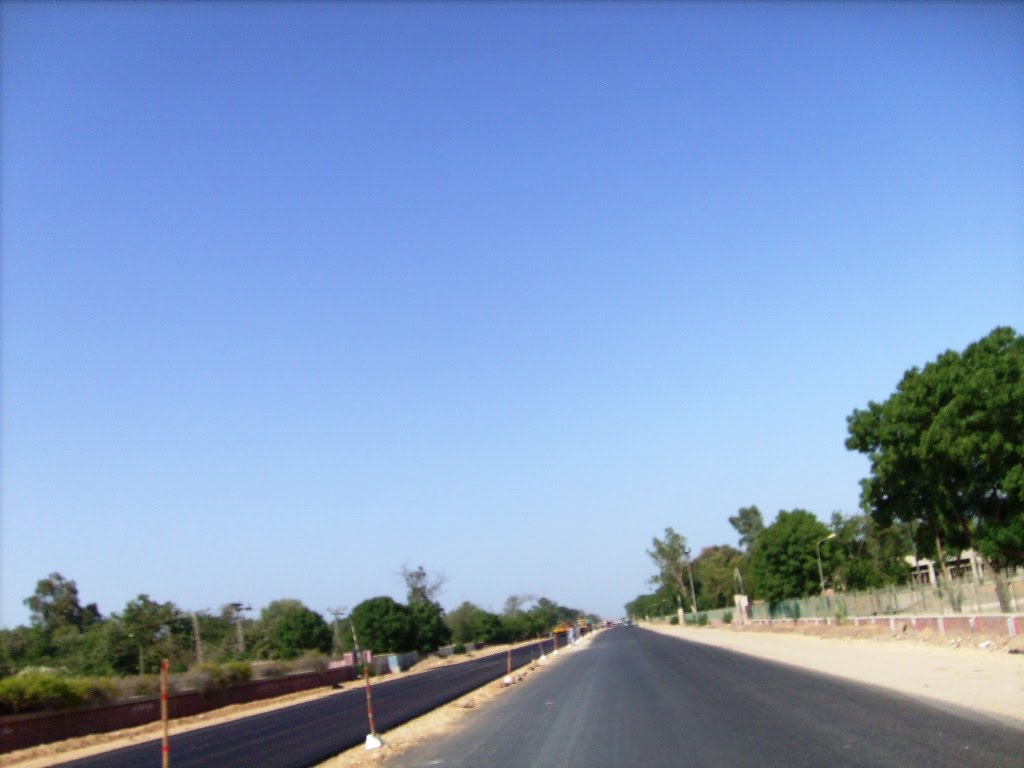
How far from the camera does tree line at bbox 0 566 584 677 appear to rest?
208 feet

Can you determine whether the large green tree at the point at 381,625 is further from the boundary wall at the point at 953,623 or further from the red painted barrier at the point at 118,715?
the boundary wall at the point at 953,623

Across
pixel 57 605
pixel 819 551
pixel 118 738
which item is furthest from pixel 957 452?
pixel 57 605

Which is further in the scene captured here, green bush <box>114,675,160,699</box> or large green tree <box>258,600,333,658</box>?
large green tree <box>258,600,333,658</box>

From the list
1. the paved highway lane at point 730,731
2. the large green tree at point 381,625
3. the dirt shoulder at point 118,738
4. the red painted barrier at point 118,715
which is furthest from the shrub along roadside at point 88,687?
the large green tree at point 381,625

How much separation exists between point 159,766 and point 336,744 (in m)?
3.86

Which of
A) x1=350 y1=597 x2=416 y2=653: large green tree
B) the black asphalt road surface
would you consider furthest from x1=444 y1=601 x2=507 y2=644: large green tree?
the black asphalt road surface

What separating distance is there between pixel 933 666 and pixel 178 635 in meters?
61.1

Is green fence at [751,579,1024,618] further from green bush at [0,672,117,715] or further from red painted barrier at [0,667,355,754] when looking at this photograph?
green bush at [0,672,117,715]

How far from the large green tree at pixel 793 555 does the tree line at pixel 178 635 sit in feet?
105

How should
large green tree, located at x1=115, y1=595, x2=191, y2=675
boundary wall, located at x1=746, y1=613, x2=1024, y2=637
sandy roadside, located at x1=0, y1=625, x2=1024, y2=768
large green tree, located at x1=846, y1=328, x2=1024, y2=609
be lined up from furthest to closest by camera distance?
1. large green tree, located at x1=115, y1=595, x2=191, y2=675
2. large green tree, located at x1=846, y1=328, x2=1024, y2=609
3. boundary wall, located at x1=746, y1=613, x2=1024, y2=637
4. sandy roadside, located at x1=0, y1=625, x2=1024, y2=768

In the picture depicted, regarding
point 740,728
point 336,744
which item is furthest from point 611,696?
point 740,728

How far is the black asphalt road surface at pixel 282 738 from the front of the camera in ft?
65.9

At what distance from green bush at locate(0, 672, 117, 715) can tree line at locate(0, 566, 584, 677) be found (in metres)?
13.1

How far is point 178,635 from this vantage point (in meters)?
72.1
